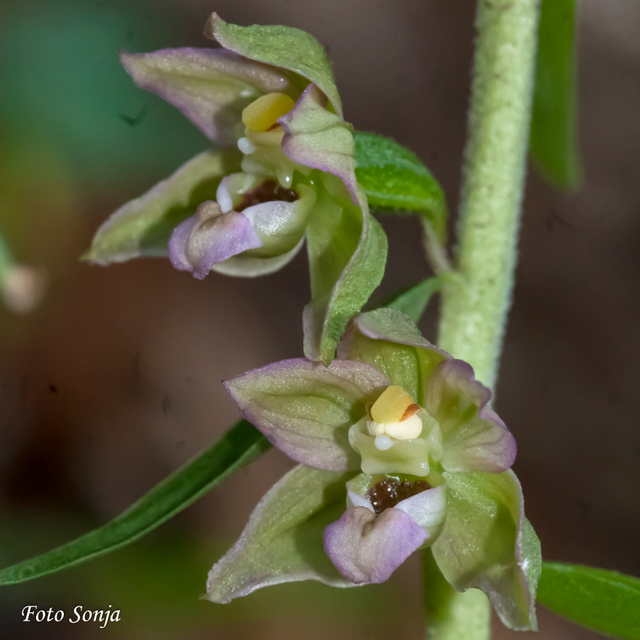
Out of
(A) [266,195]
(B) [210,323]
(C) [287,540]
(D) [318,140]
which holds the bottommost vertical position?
(B) [210,323]

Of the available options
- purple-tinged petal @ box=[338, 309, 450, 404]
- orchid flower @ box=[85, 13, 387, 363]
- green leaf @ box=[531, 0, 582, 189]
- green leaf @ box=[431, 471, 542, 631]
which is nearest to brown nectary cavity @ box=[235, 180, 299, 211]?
orchid flower @ box=[85, 13, 387, 363]

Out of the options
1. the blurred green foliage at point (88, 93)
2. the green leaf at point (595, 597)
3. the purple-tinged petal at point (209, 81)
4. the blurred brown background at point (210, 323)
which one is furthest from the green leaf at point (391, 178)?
the blurred green foliage at point (88, 93)

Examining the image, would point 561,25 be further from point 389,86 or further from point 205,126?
point 389,86

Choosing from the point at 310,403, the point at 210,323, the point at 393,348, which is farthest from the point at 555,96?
the point at 210,323

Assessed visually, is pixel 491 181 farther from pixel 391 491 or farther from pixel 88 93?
pixel 88 93

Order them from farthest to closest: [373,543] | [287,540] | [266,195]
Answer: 1. [266,195]
2. [287,540]
3. [373,543]

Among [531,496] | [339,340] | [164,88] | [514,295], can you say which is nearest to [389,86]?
[514,295]

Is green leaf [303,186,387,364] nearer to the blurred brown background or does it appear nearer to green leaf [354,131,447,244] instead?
green leaf [354,131,447,244]
